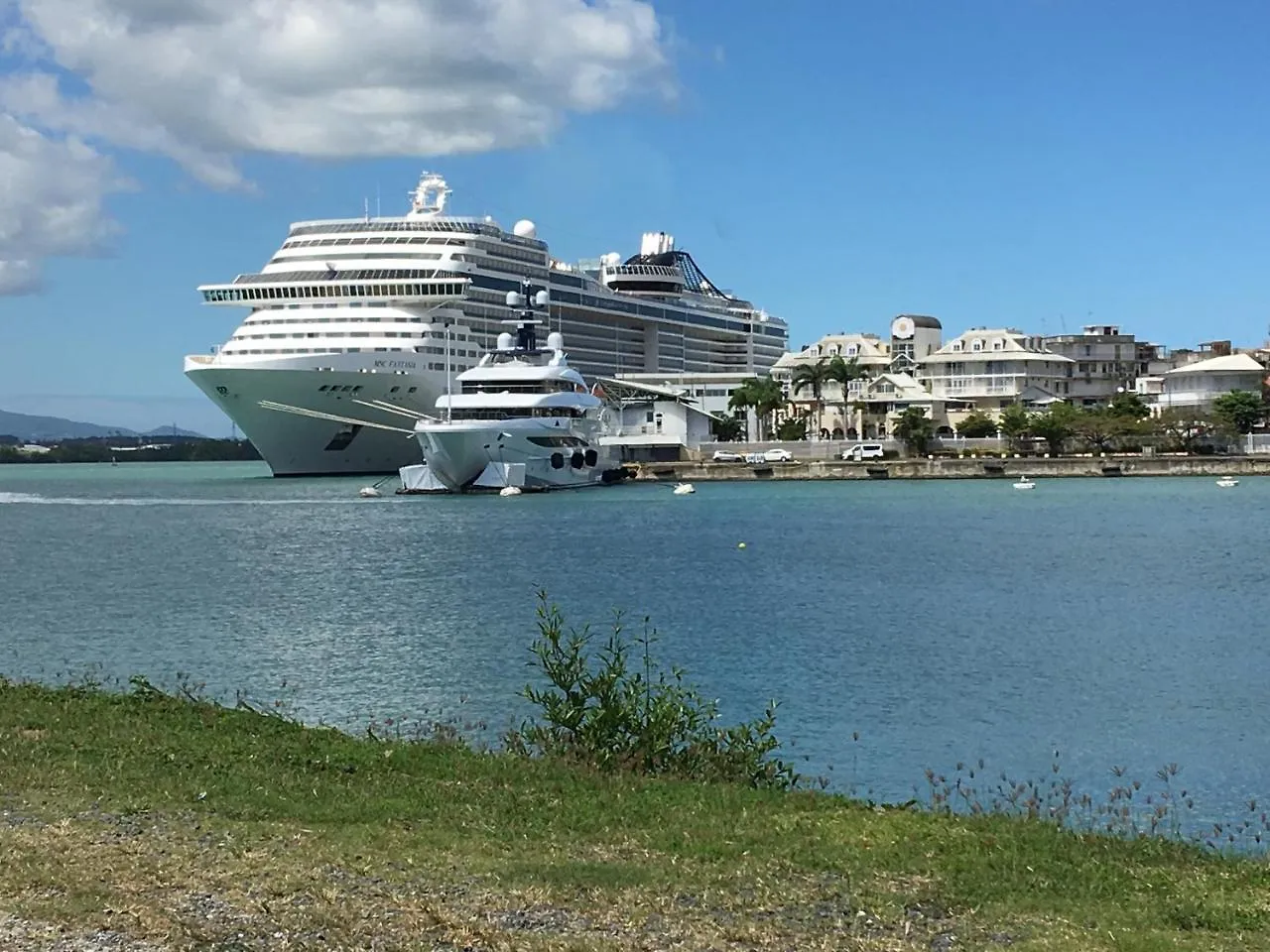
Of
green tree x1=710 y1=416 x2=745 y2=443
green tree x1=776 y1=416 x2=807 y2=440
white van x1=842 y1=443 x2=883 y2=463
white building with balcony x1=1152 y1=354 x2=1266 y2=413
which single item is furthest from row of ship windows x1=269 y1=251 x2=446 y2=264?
white building with balcony x1=1152 y1=354 x2=1266 y2=413

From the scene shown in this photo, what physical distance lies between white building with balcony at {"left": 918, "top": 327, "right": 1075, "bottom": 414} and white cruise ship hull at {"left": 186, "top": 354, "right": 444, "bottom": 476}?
51.8m

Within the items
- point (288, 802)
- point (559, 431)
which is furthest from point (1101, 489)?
point (288, 802)

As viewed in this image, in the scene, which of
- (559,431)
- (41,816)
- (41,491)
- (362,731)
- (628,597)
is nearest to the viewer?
(41,816)

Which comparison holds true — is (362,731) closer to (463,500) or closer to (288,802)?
(288,802)

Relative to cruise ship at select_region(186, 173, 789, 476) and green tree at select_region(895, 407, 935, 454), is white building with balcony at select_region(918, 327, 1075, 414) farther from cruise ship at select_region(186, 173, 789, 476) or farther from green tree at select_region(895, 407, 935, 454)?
cruise ship at select_region(186, 173, 789, 476)

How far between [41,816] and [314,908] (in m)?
2.70

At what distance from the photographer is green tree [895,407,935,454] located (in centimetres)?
10344

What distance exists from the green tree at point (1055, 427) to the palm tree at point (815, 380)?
16.3 meters

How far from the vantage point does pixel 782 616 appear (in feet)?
89.5

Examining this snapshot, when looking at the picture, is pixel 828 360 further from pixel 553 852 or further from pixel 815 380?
pixel 553 852

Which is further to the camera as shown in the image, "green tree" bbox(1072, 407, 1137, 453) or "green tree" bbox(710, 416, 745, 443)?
"green tree" bbox(710, 416, 745, 443)

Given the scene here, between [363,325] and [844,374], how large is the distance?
43.9 m

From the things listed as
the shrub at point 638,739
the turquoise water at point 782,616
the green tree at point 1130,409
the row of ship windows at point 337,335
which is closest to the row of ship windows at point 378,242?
the row of ship windows at point 337,335

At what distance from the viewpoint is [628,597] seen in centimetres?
3042
